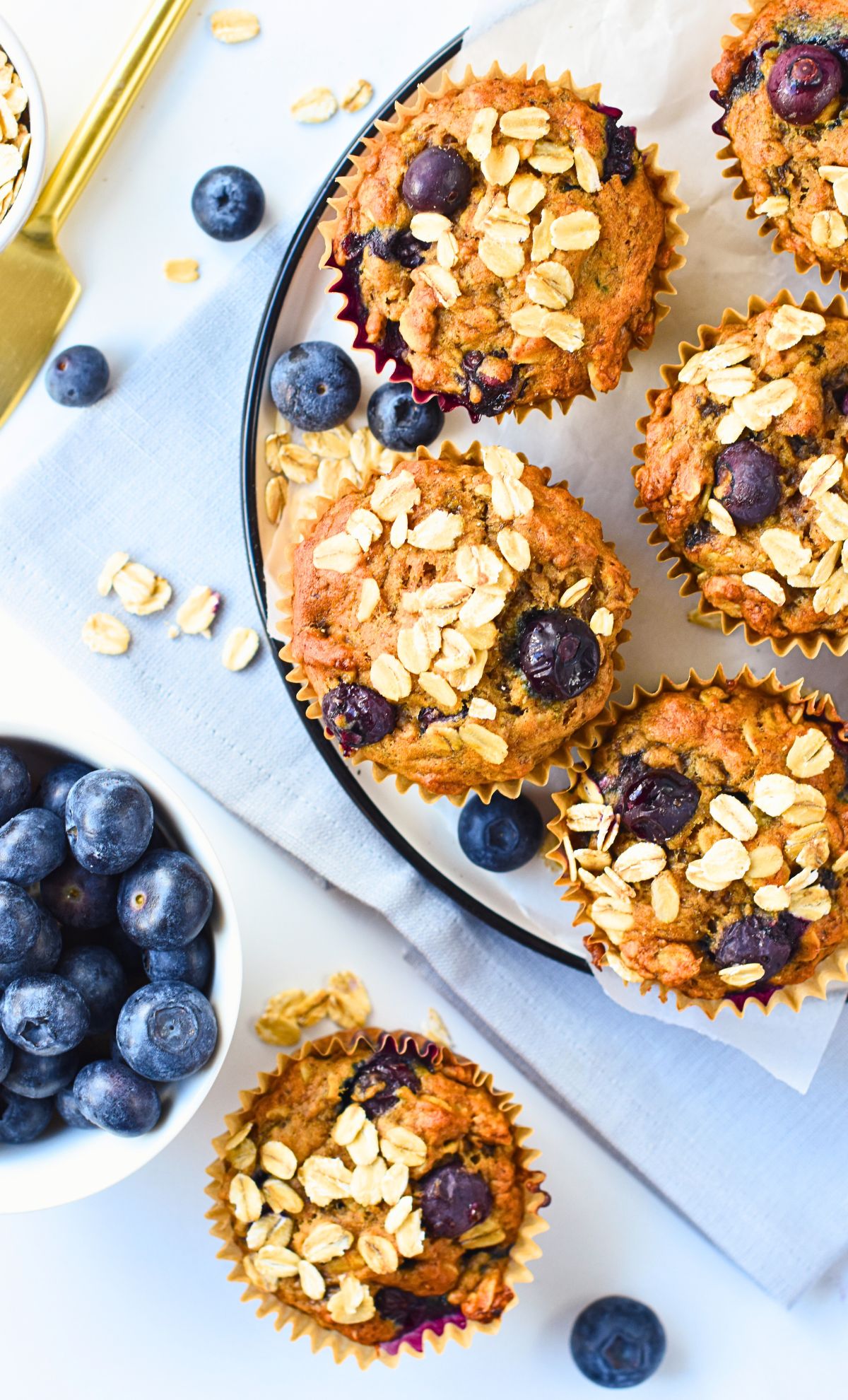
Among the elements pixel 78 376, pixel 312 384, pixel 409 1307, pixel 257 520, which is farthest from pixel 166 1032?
pixel 78 376

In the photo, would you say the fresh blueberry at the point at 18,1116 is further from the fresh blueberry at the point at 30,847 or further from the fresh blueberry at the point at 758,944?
the fresh blueberry at the point at 758,944

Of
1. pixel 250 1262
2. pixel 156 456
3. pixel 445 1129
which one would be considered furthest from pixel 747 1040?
pixel 156 456

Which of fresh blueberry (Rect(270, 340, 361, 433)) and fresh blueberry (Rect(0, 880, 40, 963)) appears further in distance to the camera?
fresh blueberry (Rect(270, 340, 361, 433))

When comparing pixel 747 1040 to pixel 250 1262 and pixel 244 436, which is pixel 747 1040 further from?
pixel 244 436

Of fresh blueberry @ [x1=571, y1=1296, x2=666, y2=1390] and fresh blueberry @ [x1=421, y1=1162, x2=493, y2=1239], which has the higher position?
fresh blueberry @ [x1=421, y1=1162, x2=493, y2=1239]

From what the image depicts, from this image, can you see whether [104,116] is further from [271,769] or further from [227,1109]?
[227,1109]

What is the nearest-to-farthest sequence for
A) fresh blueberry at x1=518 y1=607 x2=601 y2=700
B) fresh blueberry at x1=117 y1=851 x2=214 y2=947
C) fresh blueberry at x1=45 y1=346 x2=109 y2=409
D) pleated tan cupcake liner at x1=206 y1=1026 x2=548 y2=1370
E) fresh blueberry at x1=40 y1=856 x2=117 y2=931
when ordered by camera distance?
fresh blueberry at x1=518 y1=607 x2=601 y2=700, fresh blueberry at x1=117 y1=851 x2=214 y2=947, fresh blueberry at x1=40 y1=856 x2=117 y2=931, pleated tan cupcake liner at x1=206 y1=1026 x2=548 y2=1370, fresh blueberry at x1=45 y1=346 x2=109 y2=409

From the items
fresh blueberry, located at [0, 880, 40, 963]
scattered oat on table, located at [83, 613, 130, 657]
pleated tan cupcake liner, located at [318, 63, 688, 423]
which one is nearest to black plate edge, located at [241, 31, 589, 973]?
pleated tan cupcake liner, located at [318, 63, 688, 423]

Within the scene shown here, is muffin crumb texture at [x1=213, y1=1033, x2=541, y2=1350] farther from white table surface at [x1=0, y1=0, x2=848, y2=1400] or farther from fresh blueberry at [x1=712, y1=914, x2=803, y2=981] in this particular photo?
Answer: fresh blueberry at [x1=712, y1=914, x2=803, y2=981]
